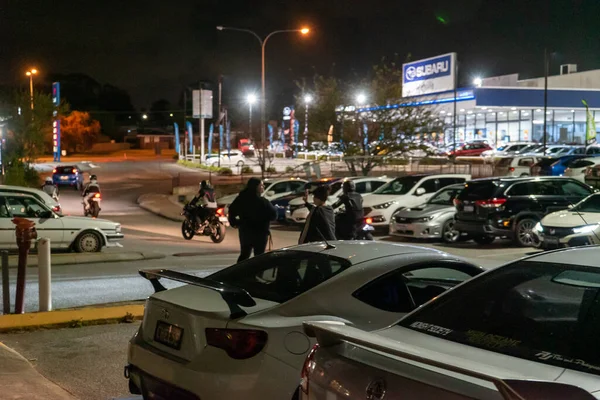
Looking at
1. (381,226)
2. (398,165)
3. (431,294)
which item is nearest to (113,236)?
(381,226)

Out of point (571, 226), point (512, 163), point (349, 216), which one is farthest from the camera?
point (512, 163)

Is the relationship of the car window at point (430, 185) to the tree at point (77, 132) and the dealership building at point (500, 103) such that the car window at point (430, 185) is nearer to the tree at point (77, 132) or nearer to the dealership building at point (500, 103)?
the dealership building at point (500, 103)

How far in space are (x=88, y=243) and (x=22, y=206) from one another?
1640 mm

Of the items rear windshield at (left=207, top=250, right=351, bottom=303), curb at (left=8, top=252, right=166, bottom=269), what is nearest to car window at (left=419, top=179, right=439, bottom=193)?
curb at (left=8, top=252, right=166, bottom=269)

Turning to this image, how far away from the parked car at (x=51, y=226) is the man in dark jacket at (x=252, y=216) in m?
6.42

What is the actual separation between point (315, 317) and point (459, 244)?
14671 millimetres

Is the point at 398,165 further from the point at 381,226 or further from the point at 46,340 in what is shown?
the point at 46,340

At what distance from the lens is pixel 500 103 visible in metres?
57.0

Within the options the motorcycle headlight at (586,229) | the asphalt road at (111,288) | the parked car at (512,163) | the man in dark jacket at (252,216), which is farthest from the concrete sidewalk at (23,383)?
the parked car at (512,163)

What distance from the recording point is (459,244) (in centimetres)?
1914

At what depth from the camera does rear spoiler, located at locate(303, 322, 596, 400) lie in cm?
256

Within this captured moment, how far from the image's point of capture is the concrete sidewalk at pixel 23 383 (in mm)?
6332

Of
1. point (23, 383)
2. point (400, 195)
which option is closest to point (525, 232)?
point (400, 195)

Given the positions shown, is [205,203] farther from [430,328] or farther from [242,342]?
[430,328]
